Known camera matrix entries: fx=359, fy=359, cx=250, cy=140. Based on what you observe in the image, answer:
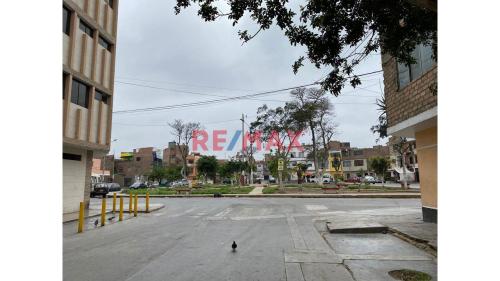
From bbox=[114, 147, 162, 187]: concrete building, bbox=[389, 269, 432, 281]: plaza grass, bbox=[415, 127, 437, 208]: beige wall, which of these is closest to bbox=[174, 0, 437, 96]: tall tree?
bbox=[389, 269, 432, 281]: plaza grass

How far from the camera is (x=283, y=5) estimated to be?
586 cm

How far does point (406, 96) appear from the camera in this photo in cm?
1216

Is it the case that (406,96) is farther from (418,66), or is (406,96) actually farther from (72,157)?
(72,157)

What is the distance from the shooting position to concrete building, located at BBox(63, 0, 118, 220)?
54.1 ft

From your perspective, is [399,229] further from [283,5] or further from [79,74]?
[79,74]

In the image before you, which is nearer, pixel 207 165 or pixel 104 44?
pixel 104 44

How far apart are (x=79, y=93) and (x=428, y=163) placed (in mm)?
15802

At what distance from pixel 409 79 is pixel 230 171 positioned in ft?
219

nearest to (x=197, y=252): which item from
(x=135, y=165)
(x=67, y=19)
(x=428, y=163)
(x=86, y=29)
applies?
(x=428, y=163)

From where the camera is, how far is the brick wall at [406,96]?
34.6 ft

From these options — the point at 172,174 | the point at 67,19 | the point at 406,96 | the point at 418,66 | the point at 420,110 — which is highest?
the point at 67,19
